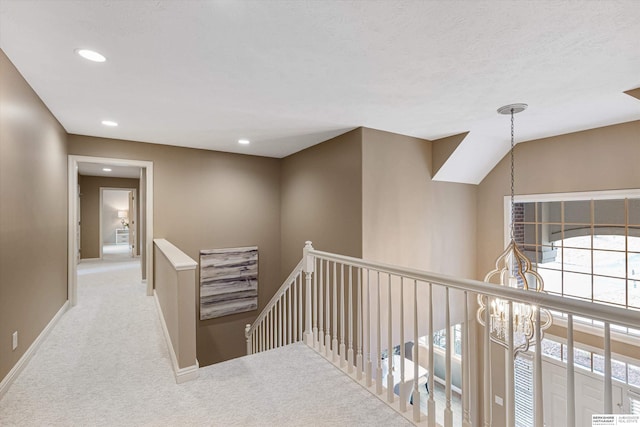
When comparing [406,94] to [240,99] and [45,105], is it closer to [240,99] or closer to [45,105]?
[240,99]

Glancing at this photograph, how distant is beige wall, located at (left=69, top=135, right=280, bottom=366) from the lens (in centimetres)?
456

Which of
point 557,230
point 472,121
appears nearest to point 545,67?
point 472,121

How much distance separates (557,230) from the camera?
14.2ft

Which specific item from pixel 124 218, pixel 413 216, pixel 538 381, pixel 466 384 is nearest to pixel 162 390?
pixel 466 384

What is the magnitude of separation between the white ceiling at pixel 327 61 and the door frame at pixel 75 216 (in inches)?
27.8

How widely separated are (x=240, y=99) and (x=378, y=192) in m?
1.94

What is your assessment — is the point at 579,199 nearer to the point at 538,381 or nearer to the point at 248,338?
the point at 538,381

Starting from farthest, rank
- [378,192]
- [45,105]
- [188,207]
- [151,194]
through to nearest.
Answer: [188,207] → [151,194] → [378,192] → [45,105]

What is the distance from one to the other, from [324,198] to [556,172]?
3.16 metres

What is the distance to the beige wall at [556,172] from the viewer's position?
356 centimetres

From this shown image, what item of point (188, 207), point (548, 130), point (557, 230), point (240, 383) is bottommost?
point (240, 383)

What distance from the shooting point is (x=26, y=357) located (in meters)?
2.49

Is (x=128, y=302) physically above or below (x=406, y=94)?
below

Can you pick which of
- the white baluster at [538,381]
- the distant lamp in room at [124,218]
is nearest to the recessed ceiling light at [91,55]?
the white baluster at [538,381]
